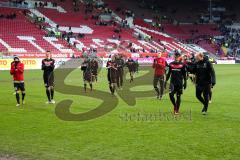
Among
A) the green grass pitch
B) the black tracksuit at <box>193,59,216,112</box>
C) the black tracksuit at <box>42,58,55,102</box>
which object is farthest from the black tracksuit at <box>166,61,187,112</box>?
the black tracksuit at <box>42,58,55,102</box>

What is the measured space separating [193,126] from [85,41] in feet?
155

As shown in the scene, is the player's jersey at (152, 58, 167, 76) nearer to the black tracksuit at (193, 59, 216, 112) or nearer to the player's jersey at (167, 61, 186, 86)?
the player's jersey at (167, 61, 186, 86)

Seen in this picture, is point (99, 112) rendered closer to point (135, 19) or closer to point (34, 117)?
point (34, 117)

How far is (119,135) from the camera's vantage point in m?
10.6

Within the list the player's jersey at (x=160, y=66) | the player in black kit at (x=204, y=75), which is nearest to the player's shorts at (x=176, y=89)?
the player in black kit at (x=204, y=75)

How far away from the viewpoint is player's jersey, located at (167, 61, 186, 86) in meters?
13.7

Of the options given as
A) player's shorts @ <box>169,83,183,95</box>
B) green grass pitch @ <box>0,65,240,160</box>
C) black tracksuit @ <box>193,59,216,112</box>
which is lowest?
green grass pitch @ <box>0,65,240,160</box>

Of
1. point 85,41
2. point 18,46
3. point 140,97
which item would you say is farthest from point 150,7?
point 140,97

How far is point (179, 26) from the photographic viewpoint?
82.8 metres

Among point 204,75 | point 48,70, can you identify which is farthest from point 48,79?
point 204,75

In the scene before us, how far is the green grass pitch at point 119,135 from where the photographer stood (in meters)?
8.67

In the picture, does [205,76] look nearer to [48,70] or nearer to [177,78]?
[177,78]

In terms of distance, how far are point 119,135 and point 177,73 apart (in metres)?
3.98

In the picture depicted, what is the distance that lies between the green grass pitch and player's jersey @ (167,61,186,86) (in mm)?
1216
